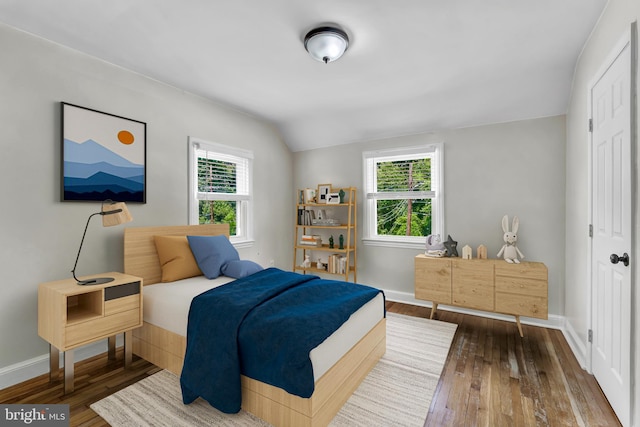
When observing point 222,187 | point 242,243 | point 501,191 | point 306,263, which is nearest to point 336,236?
point 306,263

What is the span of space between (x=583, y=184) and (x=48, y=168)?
13.8 ft

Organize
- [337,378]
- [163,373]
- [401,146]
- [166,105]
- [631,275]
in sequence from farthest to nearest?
[401,146] → [166,105] → [163,373] → [337,378] → [631,275]

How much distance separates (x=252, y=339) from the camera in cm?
169

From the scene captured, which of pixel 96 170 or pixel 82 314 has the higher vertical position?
pixel 96 170

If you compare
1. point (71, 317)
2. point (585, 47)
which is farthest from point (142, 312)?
point (585, 47)

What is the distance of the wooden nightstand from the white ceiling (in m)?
1.83

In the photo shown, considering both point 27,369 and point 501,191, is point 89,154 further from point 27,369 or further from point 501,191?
point 501,191

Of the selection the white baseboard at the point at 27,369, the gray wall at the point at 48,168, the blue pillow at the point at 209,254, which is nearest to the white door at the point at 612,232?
the blue pillow at the point at 209,254

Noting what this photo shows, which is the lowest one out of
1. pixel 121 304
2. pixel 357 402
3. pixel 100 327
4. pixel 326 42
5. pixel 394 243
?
pixel 357 402

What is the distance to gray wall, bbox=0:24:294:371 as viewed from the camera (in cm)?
210

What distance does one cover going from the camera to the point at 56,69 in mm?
2297

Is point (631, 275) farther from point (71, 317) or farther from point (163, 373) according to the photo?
point (71, 317)

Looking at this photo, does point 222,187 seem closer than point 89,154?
No

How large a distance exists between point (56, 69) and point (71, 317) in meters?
1.88
